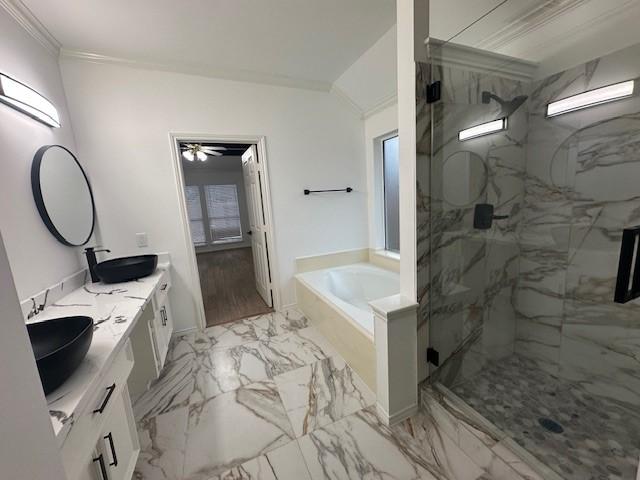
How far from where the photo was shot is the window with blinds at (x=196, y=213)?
→ 669cm

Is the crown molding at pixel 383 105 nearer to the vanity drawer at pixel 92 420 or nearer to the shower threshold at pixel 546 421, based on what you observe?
the shower threshold at pixel 546 421

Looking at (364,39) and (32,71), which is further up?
(364,39)

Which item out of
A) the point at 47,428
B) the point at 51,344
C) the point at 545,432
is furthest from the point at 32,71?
the point at 545,432

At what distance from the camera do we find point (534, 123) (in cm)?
186

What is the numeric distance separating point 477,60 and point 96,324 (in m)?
2.67

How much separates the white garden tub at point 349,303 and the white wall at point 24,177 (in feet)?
6.42

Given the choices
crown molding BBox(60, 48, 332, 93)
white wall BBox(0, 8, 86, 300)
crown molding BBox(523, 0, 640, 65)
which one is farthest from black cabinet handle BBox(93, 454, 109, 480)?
crown molding BBox(523, 0, 640, 65)

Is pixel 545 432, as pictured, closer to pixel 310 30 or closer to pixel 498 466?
pixel 498 466

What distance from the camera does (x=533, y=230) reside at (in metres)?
1.95

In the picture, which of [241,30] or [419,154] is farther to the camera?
[241,30]

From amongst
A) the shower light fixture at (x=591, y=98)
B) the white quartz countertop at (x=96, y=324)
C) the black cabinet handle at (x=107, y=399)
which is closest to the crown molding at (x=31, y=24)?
the white quartz countertop at (x=96, y=324)

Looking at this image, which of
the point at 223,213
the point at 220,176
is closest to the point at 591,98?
the point at 220,176

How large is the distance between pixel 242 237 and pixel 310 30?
609 cm

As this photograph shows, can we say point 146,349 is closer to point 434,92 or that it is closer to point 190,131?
point 190,131
